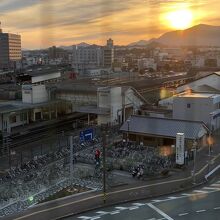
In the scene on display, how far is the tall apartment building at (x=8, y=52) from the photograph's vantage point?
2367 cm

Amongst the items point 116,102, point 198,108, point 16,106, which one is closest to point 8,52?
point 16,106

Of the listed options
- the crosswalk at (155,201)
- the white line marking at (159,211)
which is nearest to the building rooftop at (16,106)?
the crosswalk at (155,201)

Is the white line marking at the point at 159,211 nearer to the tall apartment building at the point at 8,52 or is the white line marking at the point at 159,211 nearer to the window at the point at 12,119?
the window at the point at 12,119

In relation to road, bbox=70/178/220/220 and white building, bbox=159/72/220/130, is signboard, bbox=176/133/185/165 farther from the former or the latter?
white building, bbox=159/72/220/130

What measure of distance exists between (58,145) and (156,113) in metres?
2.77

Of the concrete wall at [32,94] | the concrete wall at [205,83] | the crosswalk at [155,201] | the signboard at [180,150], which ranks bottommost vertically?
the crosswalk at [155,201]

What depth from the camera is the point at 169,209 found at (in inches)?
147

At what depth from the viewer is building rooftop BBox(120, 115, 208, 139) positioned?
6.34m

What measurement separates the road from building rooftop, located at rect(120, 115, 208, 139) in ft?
7.13

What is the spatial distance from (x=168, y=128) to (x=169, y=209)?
2873 mm

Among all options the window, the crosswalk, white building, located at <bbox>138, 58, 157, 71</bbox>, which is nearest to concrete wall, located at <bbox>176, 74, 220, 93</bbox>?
the window

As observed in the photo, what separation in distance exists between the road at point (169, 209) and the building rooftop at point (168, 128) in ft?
7.13

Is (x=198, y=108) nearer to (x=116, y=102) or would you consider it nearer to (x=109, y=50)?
(x=116, y=102)

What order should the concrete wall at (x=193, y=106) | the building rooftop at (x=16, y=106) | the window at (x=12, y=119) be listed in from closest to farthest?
1. the concrete wall at (x=193, y=106)
2. the building rooftop at (x=16, y=106)
3. the window at (x=12, y=119)
